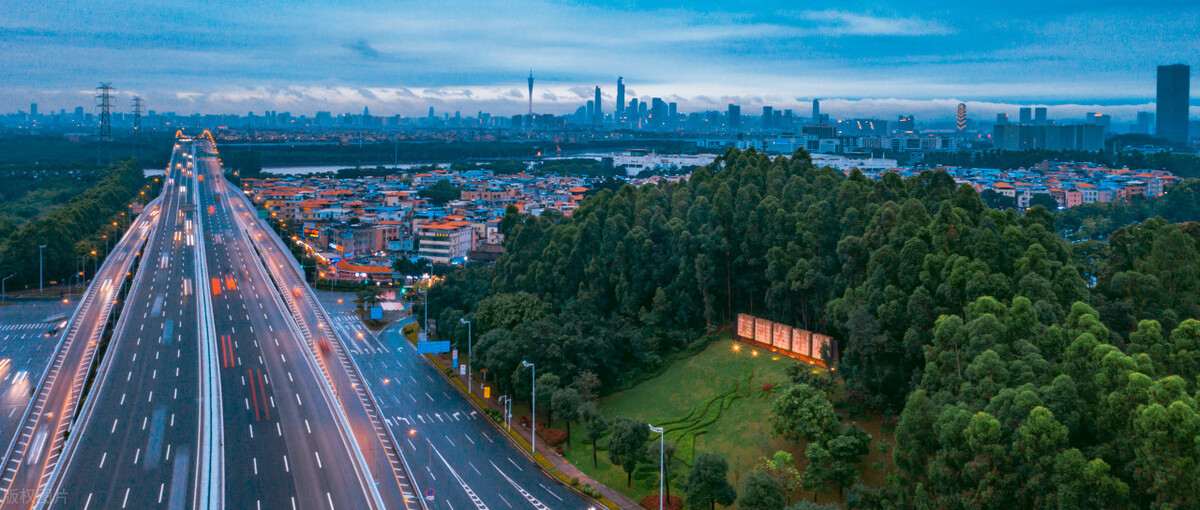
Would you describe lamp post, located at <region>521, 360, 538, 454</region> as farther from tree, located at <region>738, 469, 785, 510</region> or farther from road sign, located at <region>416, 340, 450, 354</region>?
tree, located at <region>738, 469, 785, 510</region>

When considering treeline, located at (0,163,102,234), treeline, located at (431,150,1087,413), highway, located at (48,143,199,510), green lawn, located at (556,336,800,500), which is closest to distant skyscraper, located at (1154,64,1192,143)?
treeline, located at (431,150,1087,413)

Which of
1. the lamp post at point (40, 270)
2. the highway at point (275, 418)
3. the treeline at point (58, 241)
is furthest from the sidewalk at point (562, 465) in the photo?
the treeline at point (58, 241)

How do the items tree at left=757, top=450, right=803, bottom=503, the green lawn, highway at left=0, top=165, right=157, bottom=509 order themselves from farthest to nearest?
the green lawn < tree at left=757, top=450, right=803, bottom=503 < highway at left=0, top=165, right=157, bottom=509

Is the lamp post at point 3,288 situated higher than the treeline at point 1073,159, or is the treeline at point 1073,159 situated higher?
the treeline at point 1073,159

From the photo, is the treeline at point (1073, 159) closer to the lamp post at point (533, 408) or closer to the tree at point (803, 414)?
the tree at point (803, 414)

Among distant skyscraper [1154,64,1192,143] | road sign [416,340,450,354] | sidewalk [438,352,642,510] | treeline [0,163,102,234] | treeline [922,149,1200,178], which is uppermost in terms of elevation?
distant skyscraper [1154,64,1192,143]

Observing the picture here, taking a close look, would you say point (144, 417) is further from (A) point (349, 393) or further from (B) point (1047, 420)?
(B) point (1047, 420)

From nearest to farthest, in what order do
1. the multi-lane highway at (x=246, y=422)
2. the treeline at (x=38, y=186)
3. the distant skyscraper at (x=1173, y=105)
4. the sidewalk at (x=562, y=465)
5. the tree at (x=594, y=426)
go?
the multi-lane highway at (x=246, y=422) → the sidewalk at (x=562, y=465) → the tree at (x=594, y=426) → the treeline at (x=38, y=186) → the distant skyscraper at (x=1173, y=105)

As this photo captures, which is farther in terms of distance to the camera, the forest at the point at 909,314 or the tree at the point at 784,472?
the tree at the point at 784,472
